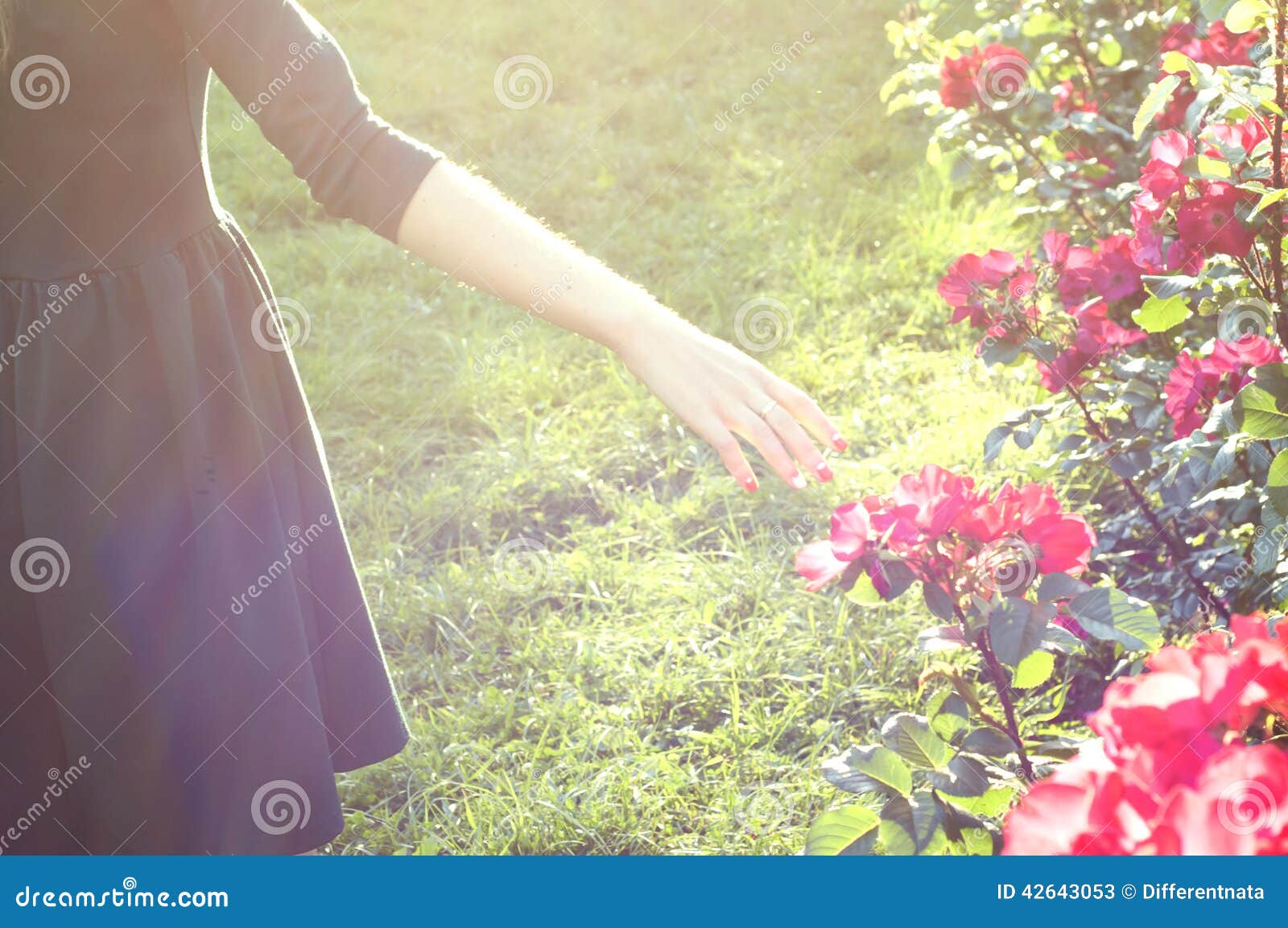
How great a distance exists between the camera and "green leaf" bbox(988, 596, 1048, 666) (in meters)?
1.15

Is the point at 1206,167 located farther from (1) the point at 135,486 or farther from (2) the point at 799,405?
(1) the point at 135,486

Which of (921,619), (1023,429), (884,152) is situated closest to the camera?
(1023,429)

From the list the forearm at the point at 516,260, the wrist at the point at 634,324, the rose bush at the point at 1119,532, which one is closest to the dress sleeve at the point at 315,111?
the forearm at the point at 516,260

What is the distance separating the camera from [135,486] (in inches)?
51.1

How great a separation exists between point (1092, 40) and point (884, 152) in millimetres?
1593

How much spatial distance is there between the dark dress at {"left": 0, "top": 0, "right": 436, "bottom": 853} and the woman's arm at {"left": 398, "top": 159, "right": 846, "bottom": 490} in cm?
39

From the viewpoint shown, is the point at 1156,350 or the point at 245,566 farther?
the point at 1156,350

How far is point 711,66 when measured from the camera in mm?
5188

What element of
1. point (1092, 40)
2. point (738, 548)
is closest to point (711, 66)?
point (1092, 40)

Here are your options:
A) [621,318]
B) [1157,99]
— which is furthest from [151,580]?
[1157,99]

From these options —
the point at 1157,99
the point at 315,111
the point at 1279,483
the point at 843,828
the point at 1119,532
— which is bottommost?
the point at 1119,532

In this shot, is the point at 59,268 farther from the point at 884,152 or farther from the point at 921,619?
the point at 884,152

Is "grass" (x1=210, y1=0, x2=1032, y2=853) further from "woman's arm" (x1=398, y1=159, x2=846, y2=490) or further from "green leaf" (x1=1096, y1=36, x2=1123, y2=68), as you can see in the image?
"woman's arm" (x1=398, y1=159, x2=846, y2=490)

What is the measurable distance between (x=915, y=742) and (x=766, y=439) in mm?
545
